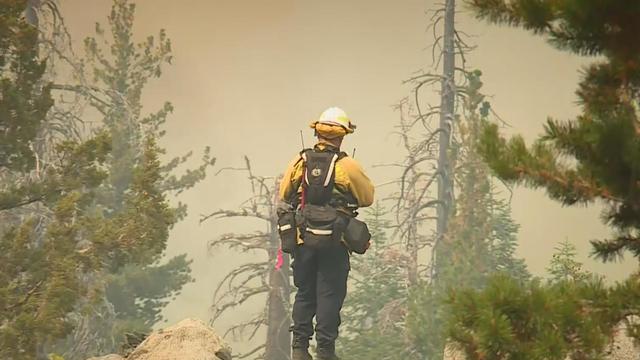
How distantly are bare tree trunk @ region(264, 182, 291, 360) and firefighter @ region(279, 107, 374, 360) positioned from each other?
9.08 m

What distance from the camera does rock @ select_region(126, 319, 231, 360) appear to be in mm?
7531

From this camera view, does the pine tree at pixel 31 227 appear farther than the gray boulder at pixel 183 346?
Yes

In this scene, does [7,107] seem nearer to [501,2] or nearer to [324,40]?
[501,2]

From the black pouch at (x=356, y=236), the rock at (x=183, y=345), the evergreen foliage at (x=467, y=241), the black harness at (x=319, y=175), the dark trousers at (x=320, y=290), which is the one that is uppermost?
the evergreen foliage at (x=467, y=241)

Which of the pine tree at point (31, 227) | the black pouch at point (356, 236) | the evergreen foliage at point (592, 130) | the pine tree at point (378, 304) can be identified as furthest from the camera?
the pine tree at point (378, 304)

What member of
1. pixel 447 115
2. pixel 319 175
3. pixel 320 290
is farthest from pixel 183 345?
pixel 447 115

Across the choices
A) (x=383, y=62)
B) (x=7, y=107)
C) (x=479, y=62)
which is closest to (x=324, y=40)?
(x=383, y=62)

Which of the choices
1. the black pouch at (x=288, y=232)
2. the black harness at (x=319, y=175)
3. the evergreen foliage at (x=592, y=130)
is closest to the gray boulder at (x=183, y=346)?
the black pouch at (x=288, y=232)

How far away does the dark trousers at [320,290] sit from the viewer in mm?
7367

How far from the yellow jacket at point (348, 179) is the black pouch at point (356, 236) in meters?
0.25

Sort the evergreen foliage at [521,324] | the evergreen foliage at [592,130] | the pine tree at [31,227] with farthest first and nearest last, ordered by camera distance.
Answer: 1. the pine tree at [31,227]
2. the evergreen foliage at [592,130]
3. the evergreen foliage at [521,324]

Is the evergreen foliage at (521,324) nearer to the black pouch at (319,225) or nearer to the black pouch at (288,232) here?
the black pouch at (319,225)

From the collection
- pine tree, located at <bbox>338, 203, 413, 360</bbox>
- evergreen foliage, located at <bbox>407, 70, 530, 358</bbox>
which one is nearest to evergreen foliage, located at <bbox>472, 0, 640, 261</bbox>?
evergreen foliage, located at <bbox>407, 70, 530, 358</bbox>

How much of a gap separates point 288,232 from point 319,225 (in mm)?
308
